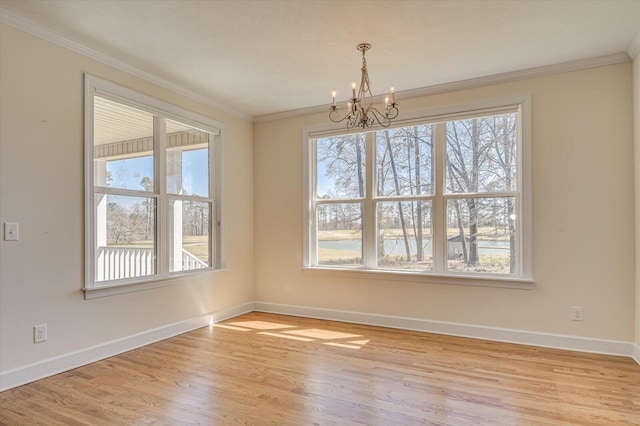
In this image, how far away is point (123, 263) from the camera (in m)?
3.53

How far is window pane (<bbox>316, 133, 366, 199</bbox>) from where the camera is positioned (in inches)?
180

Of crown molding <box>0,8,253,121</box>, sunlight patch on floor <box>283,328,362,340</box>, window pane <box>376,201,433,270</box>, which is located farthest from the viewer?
window pane <box>376,201,433,270</box>

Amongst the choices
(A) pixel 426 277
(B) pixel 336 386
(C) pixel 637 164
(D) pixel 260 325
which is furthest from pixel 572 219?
(D) pixel 260 325

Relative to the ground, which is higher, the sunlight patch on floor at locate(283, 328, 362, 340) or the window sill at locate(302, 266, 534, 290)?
the window sill at locate(302, 266, 534, 290)

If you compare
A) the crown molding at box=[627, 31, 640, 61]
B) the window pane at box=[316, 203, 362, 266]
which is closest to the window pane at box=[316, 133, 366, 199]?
the window pane at box=[316, 203, 362, 266]

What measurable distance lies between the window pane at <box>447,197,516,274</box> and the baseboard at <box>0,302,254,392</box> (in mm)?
2838

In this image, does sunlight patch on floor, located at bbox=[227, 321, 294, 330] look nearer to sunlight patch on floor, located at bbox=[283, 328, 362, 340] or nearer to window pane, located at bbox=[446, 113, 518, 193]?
sunlight patch on floor, located at bbox=[283, 328, 362, 340]

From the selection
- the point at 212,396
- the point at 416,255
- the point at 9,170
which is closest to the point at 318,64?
the point at 416,255

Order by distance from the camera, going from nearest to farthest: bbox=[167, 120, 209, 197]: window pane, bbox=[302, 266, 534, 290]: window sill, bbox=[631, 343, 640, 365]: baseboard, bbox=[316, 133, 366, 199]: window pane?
bbox=[631, 343, 640, 365]: baseboard
bbox=[302, 266, 534, 290]: window sill
bbox=[167, 120, 209, 197]: window pane
bbox=[316, 133, 366, 199]: window pane

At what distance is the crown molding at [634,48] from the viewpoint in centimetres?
296

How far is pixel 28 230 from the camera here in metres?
2.77

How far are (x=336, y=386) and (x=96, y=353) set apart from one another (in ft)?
6.74

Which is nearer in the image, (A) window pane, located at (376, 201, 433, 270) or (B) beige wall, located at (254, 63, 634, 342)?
(B) beige wall, located at (254, 63, 634, 342)

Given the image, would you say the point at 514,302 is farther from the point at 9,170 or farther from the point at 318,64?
the point at 9,170
